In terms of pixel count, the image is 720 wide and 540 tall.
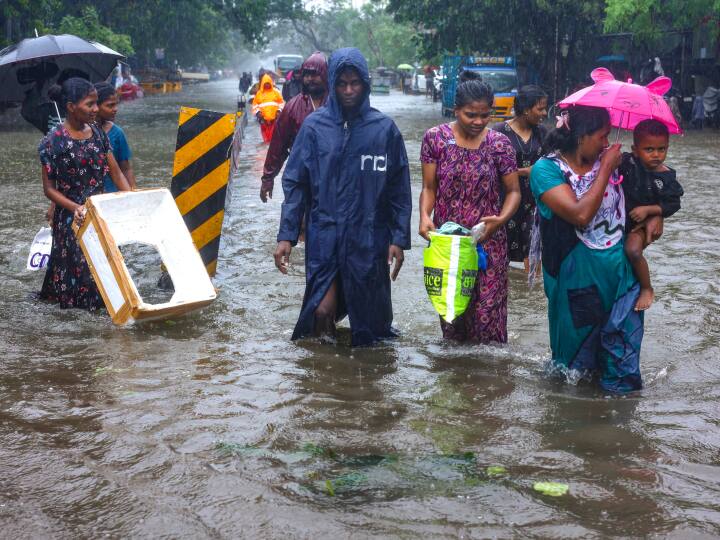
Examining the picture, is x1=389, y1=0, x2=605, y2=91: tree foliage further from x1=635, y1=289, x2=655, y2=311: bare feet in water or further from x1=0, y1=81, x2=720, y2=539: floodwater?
x1=635, y1=289, x2=655, y2=311: bare feet in water

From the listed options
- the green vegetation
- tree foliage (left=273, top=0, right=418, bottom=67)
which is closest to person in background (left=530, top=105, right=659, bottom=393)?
the green vegetation

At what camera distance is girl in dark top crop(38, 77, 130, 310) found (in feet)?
20.1

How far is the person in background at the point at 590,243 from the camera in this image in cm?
442

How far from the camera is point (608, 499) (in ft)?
11.3

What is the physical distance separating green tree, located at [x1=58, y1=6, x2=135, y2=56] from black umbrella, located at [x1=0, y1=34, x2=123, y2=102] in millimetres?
27150

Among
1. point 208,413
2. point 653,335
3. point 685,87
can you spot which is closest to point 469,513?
point 208,413

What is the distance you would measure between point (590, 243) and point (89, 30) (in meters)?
34.8

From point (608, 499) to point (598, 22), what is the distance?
29459mm

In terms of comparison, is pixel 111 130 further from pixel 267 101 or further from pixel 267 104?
pixel 267 101

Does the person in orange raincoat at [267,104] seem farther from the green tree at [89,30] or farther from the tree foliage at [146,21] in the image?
the green tree at [89,30]

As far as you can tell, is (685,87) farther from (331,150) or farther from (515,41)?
(331,150)

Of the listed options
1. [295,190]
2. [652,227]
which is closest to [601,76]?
[652,227]

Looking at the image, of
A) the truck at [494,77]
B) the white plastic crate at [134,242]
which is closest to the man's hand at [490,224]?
the white plastic crate at [134,242]

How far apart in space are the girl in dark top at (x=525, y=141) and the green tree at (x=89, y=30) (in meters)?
30.4
